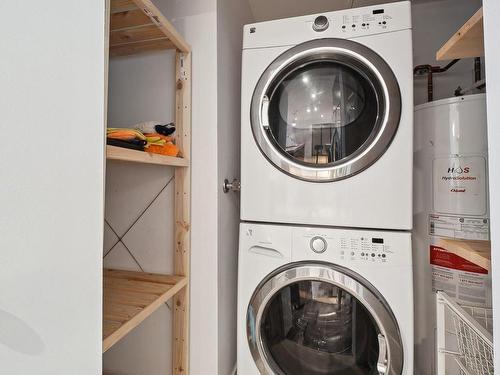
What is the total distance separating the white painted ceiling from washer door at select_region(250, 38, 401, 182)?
783mm

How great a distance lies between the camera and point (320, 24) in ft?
3.60

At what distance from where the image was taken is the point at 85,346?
509mm

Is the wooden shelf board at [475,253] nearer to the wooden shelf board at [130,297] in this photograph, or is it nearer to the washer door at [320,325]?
the washer door at [320,325]

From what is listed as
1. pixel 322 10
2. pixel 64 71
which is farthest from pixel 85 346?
pixel 322 10

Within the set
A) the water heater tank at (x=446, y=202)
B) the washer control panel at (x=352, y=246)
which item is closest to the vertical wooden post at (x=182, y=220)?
the washer control panel at (x=352, y=246)

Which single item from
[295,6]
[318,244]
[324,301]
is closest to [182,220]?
[318,244]

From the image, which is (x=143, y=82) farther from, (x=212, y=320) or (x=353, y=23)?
(x=212, y=320)

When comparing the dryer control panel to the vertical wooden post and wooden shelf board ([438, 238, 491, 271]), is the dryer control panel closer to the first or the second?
the vertical wooden post

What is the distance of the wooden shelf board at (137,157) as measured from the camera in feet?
2.33

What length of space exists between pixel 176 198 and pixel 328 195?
676mm

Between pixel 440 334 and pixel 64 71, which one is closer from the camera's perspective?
pixel 64 71

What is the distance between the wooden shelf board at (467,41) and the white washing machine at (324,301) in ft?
2.16

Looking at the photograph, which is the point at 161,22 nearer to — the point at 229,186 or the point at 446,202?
the point at 229,186

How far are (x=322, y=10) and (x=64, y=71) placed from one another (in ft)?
5.91
